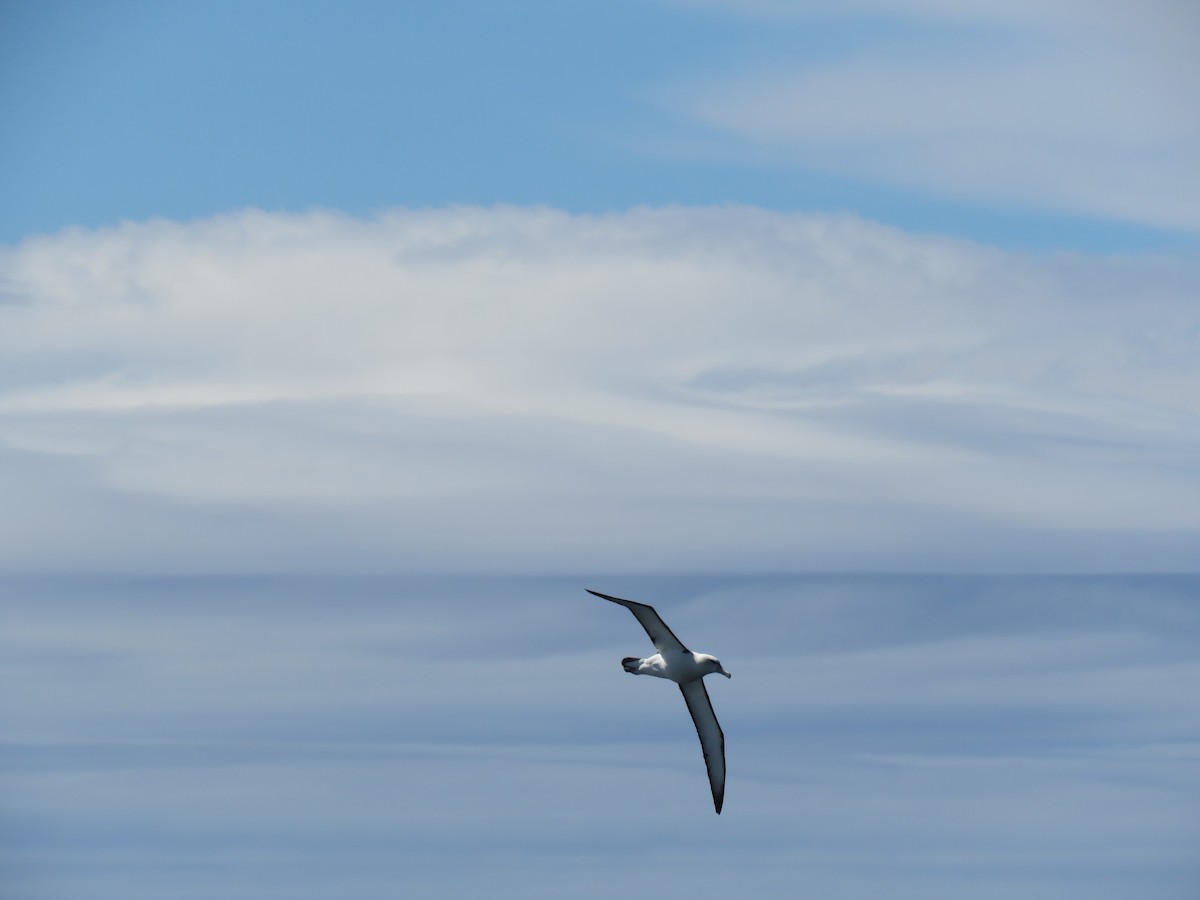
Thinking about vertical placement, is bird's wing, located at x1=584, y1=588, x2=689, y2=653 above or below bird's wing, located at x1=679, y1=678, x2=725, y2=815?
above

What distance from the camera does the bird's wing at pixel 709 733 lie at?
8181 centimetres

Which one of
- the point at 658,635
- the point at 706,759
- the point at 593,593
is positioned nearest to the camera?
the point at 593,593

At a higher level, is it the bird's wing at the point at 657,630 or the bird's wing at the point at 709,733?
the bird's wing at the point at 657,630

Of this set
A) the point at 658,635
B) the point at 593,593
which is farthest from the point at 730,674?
the point at 593,593

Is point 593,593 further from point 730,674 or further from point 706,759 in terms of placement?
point 706,759

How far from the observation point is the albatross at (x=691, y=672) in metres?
77.9

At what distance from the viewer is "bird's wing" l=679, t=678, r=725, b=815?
268ft

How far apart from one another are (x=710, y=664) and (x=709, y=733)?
617 cm

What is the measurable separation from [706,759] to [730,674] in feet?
21.1

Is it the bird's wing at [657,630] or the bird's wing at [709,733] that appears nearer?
the bird's wing at [657,630]

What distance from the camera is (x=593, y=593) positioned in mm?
63344

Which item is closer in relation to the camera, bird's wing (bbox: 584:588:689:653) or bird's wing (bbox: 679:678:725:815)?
bird's wing (bbox: 584:588:689:653)

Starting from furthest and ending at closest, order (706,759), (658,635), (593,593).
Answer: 1. (706,759)
2. (658,635)
3. (593,593)

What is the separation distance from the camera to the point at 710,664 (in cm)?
7975
